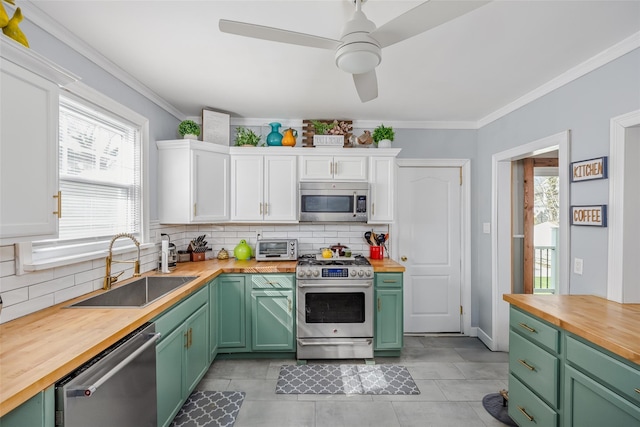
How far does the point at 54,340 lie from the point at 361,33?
1950mm

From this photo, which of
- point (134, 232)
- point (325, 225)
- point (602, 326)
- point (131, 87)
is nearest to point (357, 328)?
point (325, 225)

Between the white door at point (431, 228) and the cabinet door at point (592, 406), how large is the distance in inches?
80.8

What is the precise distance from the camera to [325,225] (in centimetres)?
362

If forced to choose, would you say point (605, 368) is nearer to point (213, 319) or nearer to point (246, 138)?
point (213, 319)

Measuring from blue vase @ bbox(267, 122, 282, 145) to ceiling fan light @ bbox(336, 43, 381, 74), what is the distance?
1.90 metres

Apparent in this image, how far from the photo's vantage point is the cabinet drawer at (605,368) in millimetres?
1293

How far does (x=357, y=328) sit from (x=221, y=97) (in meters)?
2.58

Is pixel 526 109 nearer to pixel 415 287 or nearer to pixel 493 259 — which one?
pixel 493 259

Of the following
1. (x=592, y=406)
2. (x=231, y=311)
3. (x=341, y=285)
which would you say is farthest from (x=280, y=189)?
(x=592, y=406)

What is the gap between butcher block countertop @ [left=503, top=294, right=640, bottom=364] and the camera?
136 cm

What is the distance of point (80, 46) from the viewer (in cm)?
196

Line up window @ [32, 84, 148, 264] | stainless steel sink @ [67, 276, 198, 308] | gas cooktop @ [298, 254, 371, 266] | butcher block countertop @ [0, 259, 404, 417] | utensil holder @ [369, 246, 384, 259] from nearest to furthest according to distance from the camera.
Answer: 1. butcher block countertop @ [0, 259, 404, 417]
2. window @ [32, 84, 148, 264]
3. stainless steel sink @ [67, 276, 198, 308]
4. gas cooktop @ [298, 254, 371, 266]
5. utensil holder @ [369, 246, 384, 259]

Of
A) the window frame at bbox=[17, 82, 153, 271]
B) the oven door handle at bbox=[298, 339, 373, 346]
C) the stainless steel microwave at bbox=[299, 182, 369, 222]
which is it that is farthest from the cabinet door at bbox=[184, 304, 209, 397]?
the stainless steel microwave at bbox=[299, 182, 369, 222]

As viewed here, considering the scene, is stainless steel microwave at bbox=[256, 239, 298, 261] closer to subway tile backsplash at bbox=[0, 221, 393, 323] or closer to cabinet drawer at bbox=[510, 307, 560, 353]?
subway tile backsplash at bbox=[0, 221, 393, 323]
